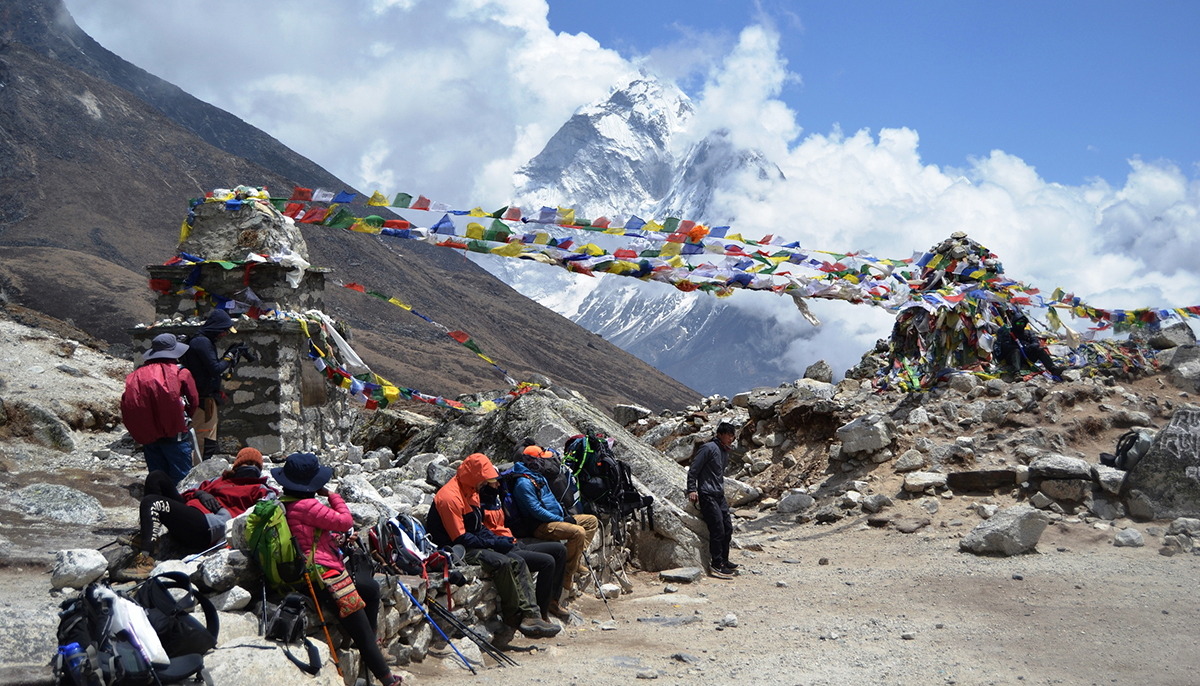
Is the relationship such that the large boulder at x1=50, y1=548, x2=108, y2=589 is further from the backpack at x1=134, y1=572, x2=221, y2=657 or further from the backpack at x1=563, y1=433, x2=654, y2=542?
the backpack at x1=563, y1=433, x2=654, y2=542

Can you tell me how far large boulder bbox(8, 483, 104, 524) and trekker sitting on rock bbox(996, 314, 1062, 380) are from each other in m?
12.1

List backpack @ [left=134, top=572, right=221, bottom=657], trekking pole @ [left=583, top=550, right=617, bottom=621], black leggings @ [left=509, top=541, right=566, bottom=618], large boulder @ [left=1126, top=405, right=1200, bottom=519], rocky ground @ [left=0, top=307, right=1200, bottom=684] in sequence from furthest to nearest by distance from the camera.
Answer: large boulder @ [left=1126, top=405, right=1200, bottom=519] → trekking pole @ [left=583, top=550, right=617, bottom=621] → black leggings @ [left=509, top=541, right=566, bottom=618] → rocky ground @ [left=0, top=307, right=1200, bottom=684] → backpack @ [left=134, top=572, right=221, bottom=657]

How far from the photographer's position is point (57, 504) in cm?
584

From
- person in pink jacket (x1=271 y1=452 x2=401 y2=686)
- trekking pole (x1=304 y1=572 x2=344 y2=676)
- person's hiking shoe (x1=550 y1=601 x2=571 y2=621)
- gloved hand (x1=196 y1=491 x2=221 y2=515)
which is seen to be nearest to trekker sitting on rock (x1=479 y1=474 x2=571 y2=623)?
person's hiking shoe (x1=550 y1=601 x2=571 y2=621)

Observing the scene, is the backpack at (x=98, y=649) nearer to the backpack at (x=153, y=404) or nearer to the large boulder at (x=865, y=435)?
the backpack at (x=153, y=404)

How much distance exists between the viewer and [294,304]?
893cm

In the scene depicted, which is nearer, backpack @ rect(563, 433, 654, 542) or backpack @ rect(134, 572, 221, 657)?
backpack @ rect(134, 572, 221, 657)

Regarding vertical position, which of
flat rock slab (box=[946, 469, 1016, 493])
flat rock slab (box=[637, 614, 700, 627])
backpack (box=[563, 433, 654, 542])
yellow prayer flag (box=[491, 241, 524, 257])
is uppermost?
yellow prayer flag (box=[491, 241, 524, 257])

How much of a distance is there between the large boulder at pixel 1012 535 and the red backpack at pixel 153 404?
281 inches

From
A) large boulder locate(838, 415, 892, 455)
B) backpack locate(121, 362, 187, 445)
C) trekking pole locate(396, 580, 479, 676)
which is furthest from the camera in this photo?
large boulder locate(838, 415, 892, 455)

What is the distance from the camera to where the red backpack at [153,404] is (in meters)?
5.29

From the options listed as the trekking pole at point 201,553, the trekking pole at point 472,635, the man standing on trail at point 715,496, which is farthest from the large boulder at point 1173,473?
the trekking pole at point 201,553

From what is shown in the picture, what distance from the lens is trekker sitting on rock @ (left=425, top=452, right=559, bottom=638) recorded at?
5594 mm

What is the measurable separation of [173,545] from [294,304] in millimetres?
4808
